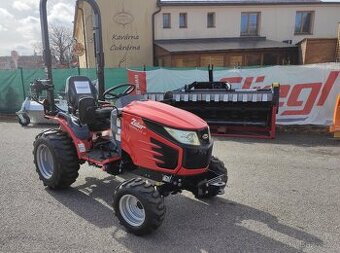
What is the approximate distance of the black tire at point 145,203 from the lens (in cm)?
351

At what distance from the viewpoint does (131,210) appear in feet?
12.7

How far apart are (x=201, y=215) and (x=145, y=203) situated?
3.22 feet

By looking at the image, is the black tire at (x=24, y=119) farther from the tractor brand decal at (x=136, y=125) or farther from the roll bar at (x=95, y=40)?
the tractor brand decal at (x=136, y=125)

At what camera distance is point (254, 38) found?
22359 millimetres

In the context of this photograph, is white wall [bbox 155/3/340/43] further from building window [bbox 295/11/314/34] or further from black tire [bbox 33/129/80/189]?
black tire [bbox 33/129/80/189]

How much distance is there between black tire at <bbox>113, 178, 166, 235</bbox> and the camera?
351 centimetres

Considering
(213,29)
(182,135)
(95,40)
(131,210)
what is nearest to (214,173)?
(182,135)

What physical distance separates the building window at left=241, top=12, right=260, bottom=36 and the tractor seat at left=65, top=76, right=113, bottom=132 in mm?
19090

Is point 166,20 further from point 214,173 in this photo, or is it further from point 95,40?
point 214,173

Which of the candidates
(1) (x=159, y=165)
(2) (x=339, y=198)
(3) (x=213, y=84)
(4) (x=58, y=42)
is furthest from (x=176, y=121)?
(4) (x=58, y=42)

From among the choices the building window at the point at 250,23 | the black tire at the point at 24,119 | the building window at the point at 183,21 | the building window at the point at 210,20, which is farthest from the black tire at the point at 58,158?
the building window at the point at 250,23

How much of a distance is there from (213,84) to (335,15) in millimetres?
17859

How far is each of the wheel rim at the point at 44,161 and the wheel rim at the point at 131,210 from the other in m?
1.73

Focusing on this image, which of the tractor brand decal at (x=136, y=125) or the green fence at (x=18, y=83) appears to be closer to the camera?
the tractor brand decal at (x=136, y=125)
